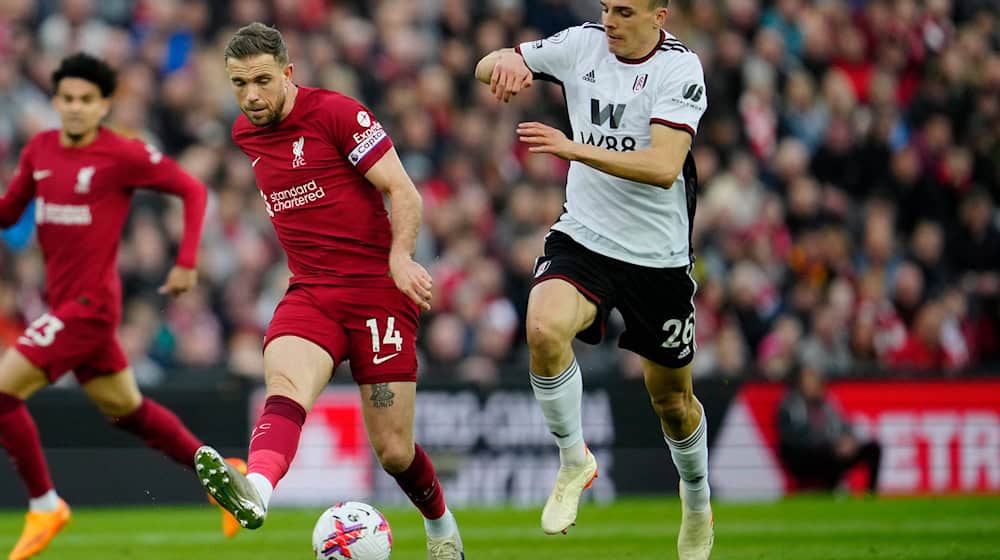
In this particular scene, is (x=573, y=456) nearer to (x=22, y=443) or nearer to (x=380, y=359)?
(x=380, y=359)

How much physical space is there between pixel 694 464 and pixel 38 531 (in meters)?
4.17

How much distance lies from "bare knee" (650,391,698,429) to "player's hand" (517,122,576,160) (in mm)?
1743

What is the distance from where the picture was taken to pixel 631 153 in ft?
26.6

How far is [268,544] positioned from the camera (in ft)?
39.4

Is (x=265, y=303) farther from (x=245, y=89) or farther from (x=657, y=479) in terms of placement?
(x=245, y=89)

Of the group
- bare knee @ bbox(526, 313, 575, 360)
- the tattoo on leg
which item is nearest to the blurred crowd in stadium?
the tattoo on leg

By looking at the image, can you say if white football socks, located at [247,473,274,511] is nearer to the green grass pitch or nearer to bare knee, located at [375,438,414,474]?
bare knee, located at [375,438,414,474]

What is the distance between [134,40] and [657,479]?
751 centimetres

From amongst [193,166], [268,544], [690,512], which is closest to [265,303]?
[193,166]

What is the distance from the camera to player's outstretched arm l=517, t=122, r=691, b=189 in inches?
306

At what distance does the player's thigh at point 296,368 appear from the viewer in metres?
8.13

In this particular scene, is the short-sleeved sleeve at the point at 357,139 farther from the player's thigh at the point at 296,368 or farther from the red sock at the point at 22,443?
the red sock at the point at 22,443

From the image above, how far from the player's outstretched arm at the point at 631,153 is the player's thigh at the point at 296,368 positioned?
5.04ft

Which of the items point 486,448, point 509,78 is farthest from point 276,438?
point 486,448
